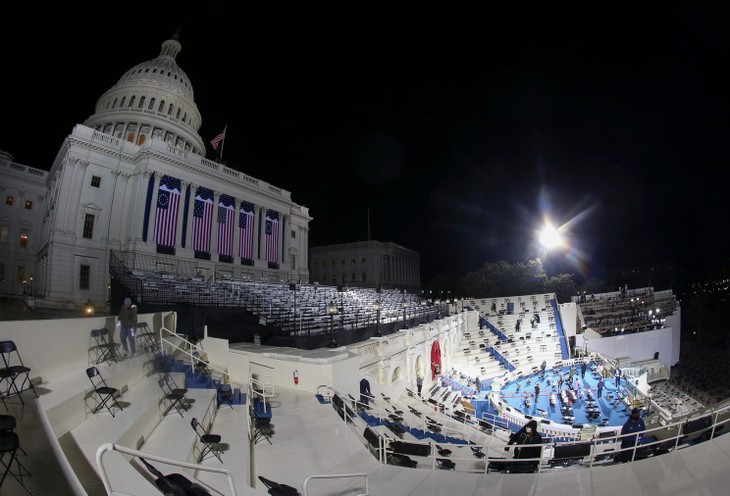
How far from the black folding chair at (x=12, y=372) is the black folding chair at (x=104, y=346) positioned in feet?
8.43

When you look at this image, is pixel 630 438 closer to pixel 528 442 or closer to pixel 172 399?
pixel 528 442

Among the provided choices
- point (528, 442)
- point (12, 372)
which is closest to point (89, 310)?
point (12, 372)

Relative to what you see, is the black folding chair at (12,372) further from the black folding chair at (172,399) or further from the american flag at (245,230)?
the american flag at (245,230)

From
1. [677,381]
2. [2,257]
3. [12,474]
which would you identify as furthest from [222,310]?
[677,381]

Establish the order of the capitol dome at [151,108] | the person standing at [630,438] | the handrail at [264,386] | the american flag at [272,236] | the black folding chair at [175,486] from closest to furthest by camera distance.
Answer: the black folding chair at [175,486]
the person standing at [630,438]
the handrail at [264,386]
the american flag at [272,236]
the capitol dome at [151,108]

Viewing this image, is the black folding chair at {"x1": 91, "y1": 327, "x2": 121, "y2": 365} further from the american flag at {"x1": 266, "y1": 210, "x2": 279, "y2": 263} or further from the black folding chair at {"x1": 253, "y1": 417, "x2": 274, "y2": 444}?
the american flag at {"x1": 266, "y1": 210, "x2": 279, "y2": 263}

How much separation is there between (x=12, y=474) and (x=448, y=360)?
33019mm

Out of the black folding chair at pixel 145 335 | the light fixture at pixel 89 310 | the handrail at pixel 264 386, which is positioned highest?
the light fixture at pixel 89 310

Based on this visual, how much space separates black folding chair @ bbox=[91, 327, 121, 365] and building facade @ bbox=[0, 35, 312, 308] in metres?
24.4

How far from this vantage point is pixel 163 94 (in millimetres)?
58781

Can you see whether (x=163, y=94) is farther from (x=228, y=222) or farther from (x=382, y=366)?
(x=382, y=366)

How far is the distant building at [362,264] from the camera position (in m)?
84.6

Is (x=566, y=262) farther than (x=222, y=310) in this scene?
Yes

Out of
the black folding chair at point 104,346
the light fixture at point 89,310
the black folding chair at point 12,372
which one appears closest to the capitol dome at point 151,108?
A: the light fixture at point 89,310
